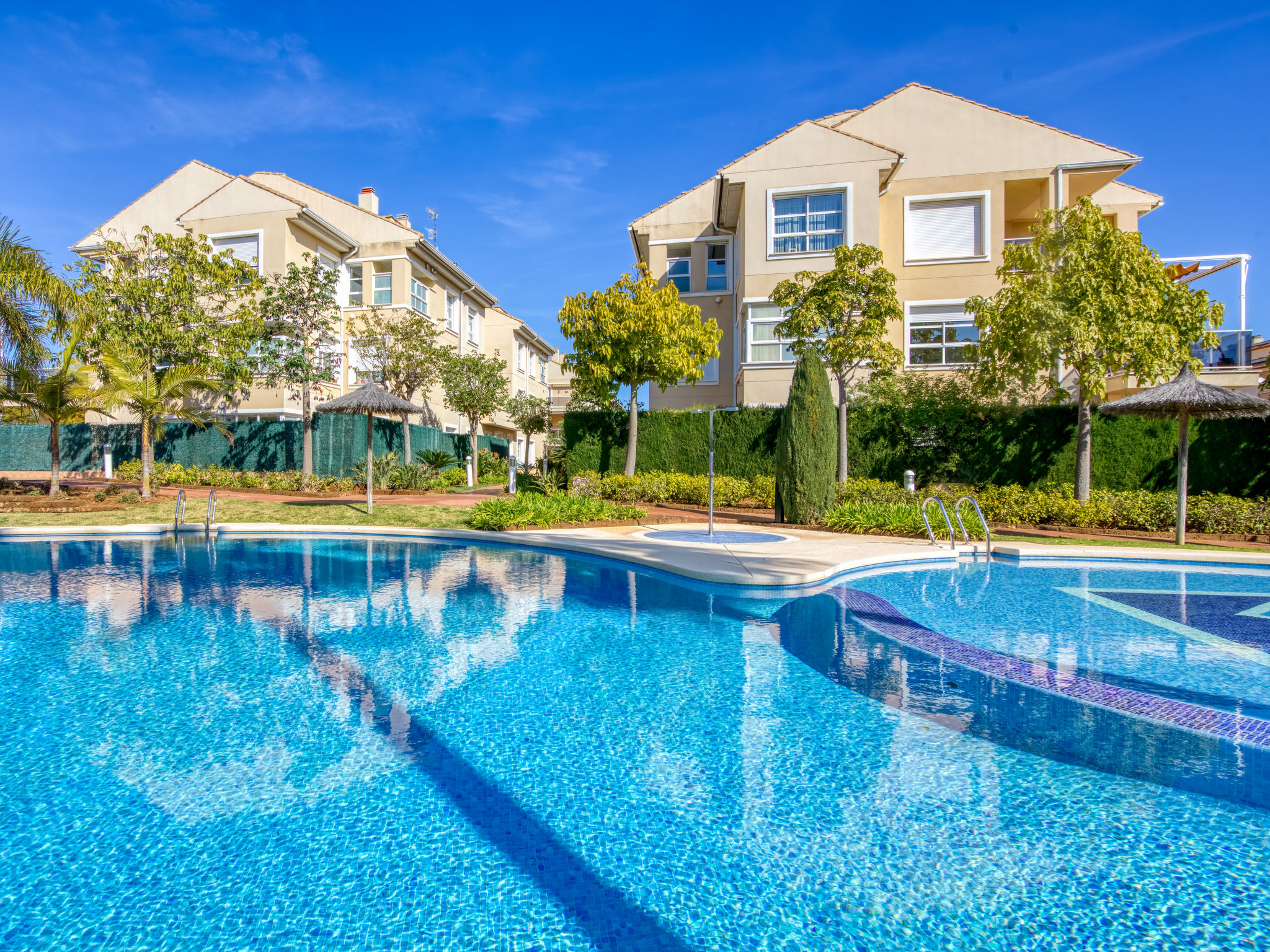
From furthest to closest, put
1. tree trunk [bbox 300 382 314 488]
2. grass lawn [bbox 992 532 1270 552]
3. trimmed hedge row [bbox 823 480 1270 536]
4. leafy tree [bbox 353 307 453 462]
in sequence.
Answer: leafy tree [bbox 353 307 453 462]
tree trunk [bbox 300 382 314 488]
trimmed hedge row [bbox 823 480 1270 536]
grass lawn [bbox 992 532 1270 552]

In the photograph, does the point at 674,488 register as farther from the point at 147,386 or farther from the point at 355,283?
the point at 355,283

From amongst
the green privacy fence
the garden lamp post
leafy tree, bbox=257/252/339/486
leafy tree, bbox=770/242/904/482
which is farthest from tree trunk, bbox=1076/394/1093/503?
leafy tree, bbox=257/252/339/486

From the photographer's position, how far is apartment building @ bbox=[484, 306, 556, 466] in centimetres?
3700

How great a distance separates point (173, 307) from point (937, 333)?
24.2 m

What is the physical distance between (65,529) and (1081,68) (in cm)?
2400

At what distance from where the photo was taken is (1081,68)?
13703 mm

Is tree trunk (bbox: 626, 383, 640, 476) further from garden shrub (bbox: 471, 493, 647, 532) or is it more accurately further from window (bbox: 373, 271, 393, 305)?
window (bbox: 373, 271, 393, 305)

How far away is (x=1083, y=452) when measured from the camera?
47.5 feet

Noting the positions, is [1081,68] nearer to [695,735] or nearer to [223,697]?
[695,735]

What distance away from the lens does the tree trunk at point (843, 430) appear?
15.8m

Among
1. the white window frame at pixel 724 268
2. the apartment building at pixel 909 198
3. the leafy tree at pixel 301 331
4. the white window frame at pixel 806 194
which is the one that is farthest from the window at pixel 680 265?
the leafy tree at pixel 301 331

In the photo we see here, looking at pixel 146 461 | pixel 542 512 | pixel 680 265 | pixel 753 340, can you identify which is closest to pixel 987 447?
pixel 753 340

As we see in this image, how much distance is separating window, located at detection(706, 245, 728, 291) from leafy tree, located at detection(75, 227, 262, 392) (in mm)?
16380

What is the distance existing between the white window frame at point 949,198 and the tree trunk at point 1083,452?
7905mm
